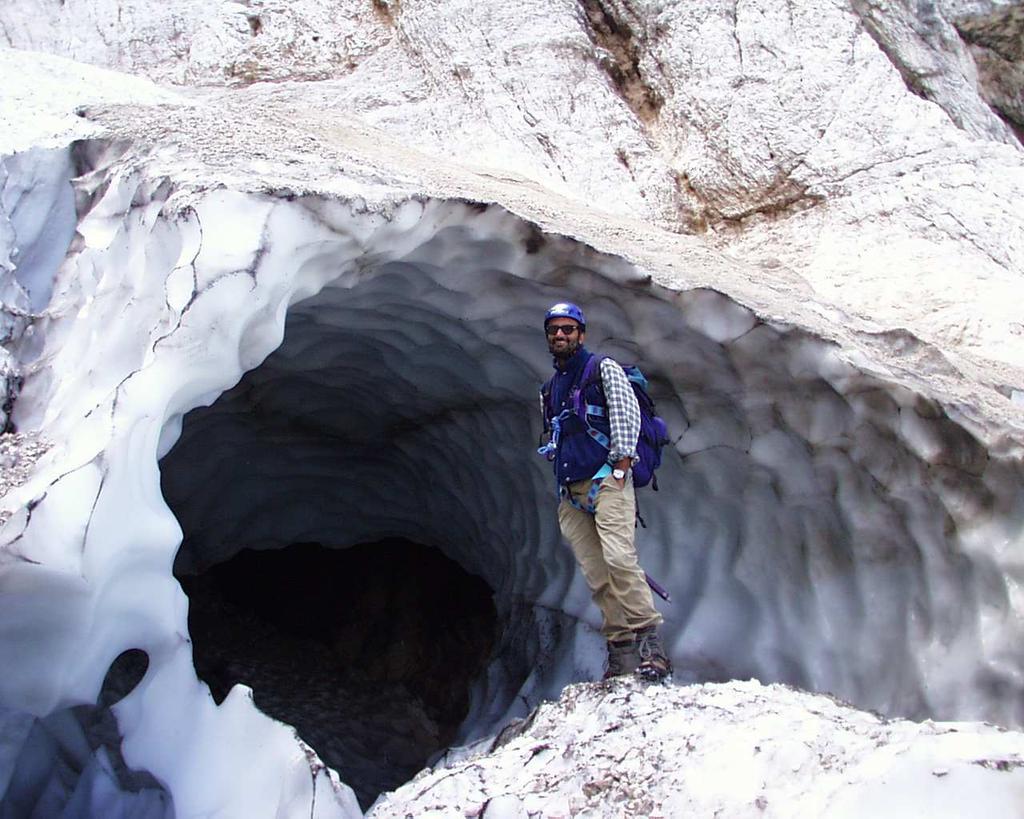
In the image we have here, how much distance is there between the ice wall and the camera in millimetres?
2734

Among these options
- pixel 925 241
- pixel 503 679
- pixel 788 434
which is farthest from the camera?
pixel 925 241

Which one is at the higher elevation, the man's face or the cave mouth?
the man's face

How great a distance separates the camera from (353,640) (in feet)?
19.2

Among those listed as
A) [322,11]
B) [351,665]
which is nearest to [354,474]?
[351,665]

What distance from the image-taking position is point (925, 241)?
16.5ft

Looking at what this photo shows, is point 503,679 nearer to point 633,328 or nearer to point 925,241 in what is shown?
point 633,328

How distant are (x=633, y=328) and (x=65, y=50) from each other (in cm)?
439

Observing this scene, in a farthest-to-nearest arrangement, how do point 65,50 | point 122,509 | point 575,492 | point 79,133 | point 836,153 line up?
point 65,50, point 836,153, point 79,133, point 575,492, point 122,509

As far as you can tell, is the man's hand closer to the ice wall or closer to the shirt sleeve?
the shirt sleeve

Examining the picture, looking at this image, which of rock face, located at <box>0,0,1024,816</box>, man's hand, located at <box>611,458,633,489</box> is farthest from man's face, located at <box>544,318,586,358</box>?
rock face, located at <box>0,0,1024,816</box>

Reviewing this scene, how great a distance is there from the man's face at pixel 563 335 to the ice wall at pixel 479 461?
520 millimetres

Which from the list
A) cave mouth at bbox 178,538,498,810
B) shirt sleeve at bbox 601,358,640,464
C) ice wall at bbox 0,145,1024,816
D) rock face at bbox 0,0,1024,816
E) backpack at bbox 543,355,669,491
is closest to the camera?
ice wall at bbox 0,145,1024,816

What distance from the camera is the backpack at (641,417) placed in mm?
3139

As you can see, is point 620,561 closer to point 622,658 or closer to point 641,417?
point 622,658
